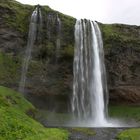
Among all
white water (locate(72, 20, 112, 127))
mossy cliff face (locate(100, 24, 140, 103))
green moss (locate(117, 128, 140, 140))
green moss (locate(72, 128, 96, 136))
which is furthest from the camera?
mossy cliff face (locate(100, 24, 140, 103))

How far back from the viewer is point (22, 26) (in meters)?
63.7

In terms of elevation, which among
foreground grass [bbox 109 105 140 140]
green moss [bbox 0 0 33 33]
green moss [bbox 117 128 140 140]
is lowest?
green moss [bbox 117 128 140 140]

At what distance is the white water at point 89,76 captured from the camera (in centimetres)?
5944

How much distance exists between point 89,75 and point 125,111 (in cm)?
997

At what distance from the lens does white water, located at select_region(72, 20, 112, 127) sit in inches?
2340

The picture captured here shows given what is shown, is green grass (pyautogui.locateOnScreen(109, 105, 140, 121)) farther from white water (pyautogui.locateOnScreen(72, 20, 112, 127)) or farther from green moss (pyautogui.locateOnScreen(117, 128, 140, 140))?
green moss (pyautogui.locateOnScreen(117, 128, 140, 140))

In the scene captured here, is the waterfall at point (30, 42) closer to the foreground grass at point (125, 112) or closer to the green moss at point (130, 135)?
the foreground grass at point (125, 112)

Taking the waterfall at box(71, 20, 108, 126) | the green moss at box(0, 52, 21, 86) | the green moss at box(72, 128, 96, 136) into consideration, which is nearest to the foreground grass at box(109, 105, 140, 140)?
the waterfall at box(71, 20, 108, 126)

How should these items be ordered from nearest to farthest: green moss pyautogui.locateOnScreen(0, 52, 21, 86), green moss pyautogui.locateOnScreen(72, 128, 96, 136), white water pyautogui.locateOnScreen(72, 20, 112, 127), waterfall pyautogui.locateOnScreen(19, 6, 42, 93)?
green moss pyautogui.locateOnScreen(72, 128, 96, 136), white water pyautogui.locateOnScreen(72, 20, 112, 127), green moss pyautogui.locateOnScreen(0, 52, 21, 86), waterfall pyautogui.locateOnScreen(19, 6, 42, 93)

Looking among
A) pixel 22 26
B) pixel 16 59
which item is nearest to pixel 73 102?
pixel 16 59

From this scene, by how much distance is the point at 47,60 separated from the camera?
204 feet

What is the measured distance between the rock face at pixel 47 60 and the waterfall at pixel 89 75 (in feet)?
4.49

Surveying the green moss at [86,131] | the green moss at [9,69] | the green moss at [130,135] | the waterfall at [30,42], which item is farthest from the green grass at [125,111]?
the green moss at [130,135]

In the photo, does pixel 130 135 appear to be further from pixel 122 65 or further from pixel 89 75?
pixel 122 65
